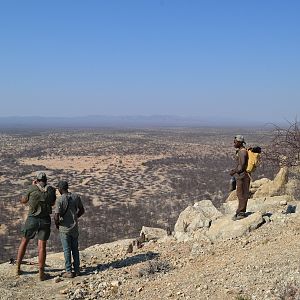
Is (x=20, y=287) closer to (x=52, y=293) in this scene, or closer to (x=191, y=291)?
(x=52, y=293)

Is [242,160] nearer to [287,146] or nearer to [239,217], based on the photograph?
[239,217]

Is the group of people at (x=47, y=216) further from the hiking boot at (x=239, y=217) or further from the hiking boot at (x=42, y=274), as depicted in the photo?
Result: the hiking boot at (x=239, y=217)

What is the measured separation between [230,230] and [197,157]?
155 feet

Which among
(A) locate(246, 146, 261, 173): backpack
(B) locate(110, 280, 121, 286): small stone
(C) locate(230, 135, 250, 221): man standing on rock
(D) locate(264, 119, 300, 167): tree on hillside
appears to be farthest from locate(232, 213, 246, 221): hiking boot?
(D) locate(264, 119, 300, 167): tree on hillside

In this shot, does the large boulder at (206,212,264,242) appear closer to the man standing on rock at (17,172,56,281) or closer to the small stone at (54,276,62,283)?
the small stone at (54,276,62,283)

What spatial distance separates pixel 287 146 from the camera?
1162 centimetres

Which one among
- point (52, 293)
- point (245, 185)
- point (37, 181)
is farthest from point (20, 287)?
point (245, 185)

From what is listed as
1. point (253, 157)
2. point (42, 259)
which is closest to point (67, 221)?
point (42, 259)

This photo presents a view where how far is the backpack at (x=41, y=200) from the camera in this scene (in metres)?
6.88

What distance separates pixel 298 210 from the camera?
9359 millimetres

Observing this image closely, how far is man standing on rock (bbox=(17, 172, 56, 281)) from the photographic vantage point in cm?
688

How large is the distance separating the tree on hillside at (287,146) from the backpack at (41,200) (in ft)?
20.8

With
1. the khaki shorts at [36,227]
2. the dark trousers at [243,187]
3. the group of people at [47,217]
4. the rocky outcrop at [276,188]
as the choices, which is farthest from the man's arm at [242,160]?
the rocky outcrop at [276,188]

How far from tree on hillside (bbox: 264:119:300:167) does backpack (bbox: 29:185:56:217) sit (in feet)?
20.8
